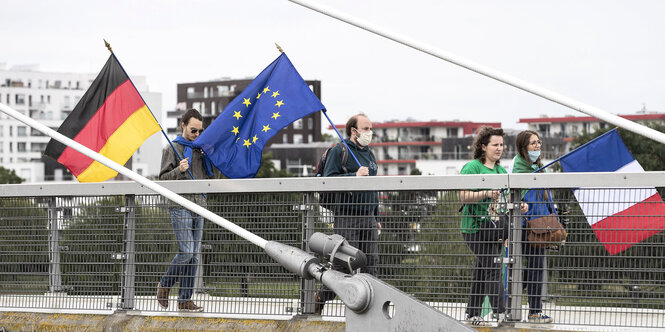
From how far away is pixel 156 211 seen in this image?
Result: 8.91 metres

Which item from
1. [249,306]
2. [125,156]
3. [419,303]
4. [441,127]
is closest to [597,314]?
[419,303]

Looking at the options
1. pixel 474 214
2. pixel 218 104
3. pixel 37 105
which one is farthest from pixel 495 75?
pixel 37 105

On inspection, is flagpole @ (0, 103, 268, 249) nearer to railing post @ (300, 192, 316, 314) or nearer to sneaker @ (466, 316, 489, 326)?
railing post @ (300, 192, 316, 314)

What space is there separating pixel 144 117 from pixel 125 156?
0.45 m

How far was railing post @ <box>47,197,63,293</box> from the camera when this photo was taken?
364 inches

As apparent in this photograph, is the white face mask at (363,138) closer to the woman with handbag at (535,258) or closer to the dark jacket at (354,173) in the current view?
the dark jacket at (354,173)

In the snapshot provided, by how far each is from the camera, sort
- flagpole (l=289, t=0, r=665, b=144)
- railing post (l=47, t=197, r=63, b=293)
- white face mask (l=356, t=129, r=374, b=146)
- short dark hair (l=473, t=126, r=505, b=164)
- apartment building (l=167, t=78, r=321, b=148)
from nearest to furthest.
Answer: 1. flagpole (l=289, t=0, r=665, b=144)
2. short dark hair (l=473, t=126, r=505, b=164)
3. white face mask (l=356, t=129, r=374, b=146)
4. railing post (l=47, t=197, r=63, b=293)
5. apartment building (l=167, t=78, r=321, b=148)

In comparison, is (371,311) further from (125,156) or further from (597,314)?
(125,156)

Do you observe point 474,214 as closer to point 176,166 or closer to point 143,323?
point 143,323

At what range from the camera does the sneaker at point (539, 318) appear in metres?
7.71

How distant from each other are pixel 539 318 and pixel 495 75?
1956 mm

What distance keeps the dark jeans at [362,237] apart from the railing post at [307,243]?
14cm

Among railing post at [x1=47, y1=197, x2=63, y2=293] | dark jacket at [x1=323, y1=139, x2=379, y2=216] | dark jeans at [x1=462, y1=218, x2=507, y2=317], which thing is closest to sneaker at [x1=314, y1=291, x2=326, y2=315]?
dark jacket at [x1=323, y1=139, x2=379, y2=216]

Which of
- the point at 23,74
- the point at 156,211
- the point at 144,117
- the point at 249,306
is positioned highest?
the point at 23,74
